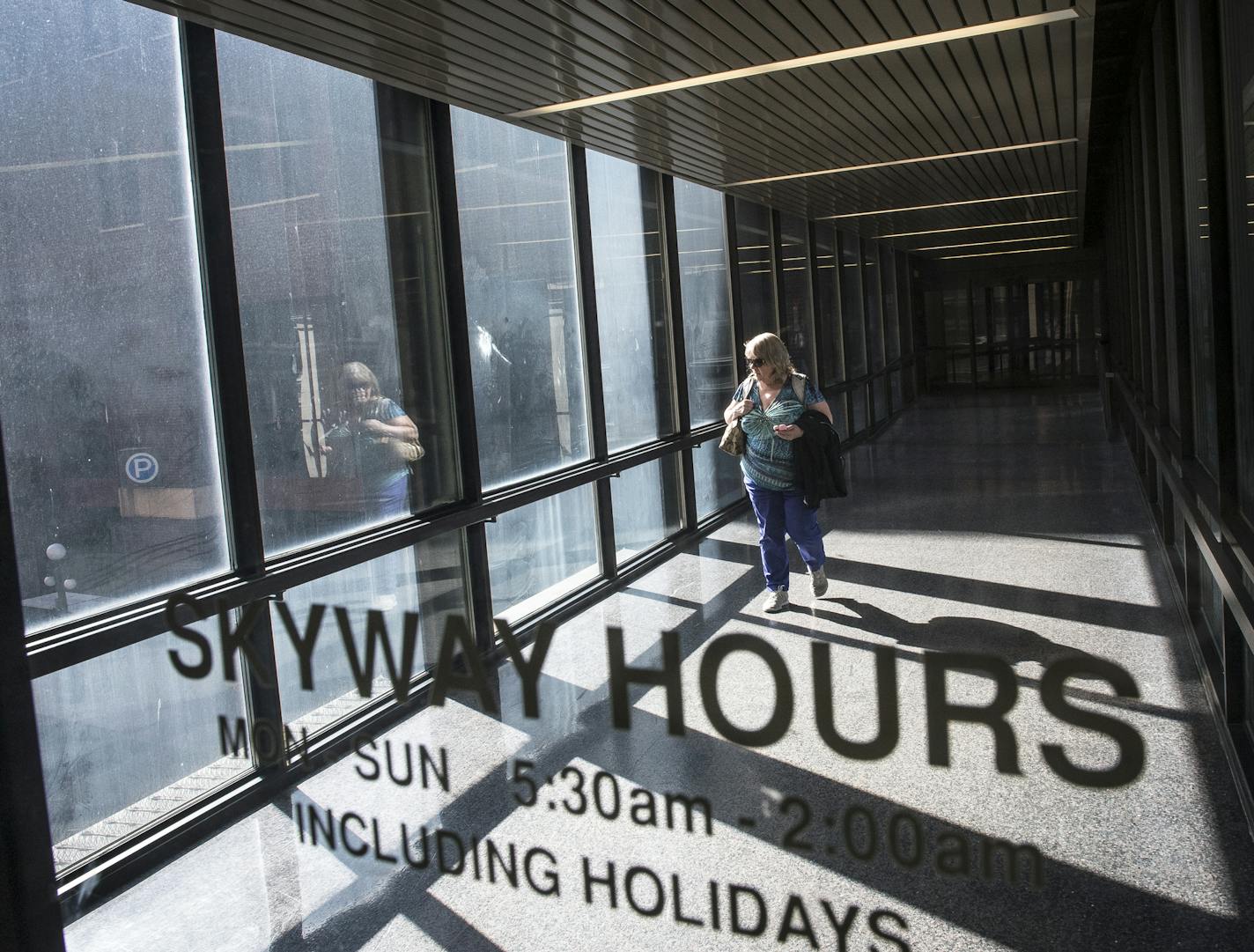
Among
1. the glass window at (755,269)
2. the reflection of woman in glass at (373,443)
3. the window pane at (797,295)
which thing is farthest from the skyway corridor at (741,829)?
the window pane at (797,295)

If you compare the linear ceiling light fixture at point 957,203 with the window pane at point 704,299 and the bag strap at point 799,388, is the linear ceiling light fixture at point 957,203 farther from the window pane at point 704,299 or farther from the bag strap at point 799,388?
the bag strap at point 799,388

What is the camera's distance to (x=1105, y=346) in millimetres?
17141

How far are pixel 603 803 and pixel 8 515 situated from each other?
1714 millimetres

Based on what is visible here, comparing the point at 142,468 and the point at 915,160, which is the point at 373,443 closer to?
the point at 142,468

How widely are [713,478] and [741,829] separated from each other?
7.26m

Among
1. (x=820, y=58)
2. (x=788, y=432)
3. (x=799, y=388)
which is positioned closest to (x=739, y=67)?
(x=820, y=58)

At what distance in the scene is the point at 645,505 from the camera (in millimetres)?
8453

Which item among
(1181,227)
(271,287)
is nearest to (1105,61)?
(1181,227)

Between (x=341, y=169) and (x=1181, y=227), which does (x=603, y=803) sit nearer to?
(x=341, y=169)

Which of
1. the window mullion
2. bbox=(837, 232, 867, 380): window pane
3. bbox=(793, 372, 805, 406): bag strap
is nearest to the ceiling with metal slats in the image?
the window mullion

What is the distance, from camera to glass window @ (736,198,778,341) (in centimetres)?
1089

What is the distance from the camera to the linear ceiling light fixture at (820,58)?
4441mm

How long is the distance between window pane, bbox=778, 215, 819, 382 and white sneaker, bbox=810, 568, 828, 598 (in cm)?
612

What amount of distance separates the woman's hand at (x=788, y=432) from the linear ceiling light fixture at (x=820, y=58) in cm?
187
